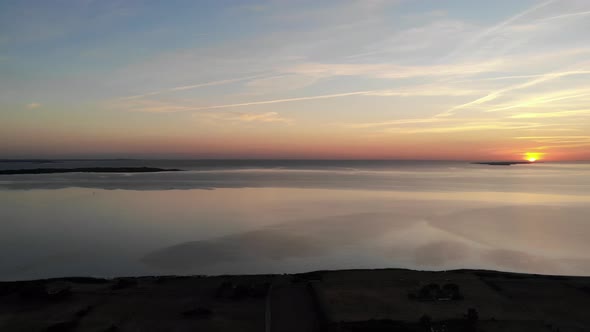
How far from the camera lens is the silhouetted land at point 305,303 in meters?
10.3

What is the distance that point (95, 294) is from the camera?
12.4 metres

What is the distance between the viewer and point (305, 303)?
39.0 feet

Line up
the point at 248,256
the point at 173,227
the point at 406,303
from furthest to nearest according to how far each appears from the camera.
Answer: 1. the point at 173,227
2. the point at 248,256
3. the point at 406,303

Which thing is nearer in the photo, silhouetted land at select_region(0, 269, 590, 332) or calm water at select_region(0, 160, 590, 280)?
silhouetted land at select_region(0, 269, 590, 332)

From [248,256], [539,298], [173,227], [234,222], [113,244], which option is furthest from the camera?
[234,222]

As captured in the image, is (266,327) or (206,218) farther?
(206,218)

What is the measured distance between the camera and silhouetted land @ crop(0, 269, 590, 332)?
406 inches

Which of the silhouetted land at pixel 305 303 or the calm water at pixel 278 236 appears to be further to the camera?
the calm water at pixel 278 236

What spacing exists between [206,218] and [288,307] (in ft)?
57.2

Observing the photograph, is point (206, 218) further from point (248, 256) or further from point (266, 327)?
point (266, 327)

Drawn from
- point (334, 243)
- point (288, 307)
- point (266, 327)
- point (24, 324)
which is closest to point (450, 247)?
point (334, 243)

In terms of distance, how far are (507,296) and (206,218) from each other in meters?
20.0

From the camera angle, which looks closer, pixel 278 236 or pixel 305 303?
pixel 305 303

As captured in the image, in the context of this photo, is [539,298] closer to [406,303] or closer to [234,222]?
[406,303]
